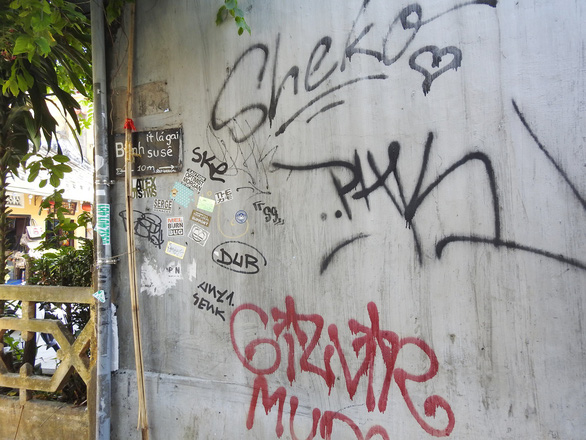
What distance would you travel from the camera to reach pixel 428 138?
2309 millimetres

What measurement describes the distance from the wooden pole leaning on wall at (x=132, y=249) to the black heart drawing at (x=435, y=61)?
2027 mm

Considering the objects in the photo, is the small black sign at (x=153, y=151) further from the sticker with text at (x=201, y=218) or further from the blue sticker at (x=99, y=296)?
the blue sticker at (x=99, y=296)

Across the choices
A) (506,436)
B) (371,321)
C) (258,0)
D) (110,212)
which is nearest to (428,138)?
(371,321)

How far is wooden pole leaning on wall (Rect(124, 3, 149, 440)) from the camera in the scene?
2.87 m

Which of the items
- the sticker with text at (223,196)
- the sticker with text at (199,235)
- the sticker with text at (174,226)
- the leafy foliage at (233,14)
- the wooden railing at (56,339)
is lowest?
the wooden railing at (56,339)

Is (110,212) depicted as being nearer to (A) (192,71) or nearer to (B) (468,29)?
(A) (192,71)

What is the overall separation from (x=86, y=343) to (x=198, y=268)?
3.90 feet

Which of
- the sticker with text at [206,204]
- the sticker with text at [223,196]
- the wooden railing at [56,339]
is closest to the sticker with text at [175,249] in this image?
the sticker with text at [206,204]

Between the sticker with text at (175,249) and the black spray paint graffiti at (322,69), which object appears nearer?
the black spray paint graffiti at (322,69)

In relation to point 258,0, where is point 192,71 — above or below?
below

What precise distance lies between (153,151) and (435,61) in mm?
2016

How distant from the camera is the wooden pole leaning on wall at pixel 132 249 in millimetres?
2865

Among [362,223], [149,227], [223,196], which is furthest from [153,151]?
[362,223]

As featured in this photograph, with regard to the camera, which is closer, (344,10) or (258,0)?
(344,10)
